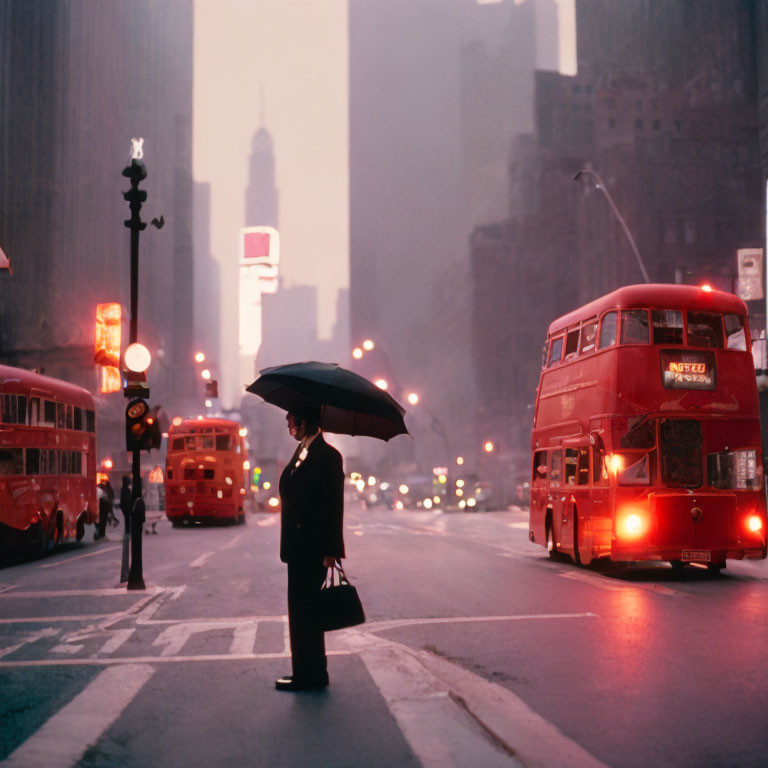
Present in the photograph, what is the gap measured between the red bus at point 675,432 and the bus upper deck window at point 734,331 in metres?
0.02

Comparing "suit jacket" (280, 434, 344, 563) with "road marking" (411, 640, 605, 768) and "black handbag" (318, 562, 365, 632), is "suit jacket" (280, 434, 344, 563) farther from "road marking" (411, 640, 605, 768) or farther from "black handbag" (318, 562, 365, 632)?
"road marking" (411, 640, 605, 768)

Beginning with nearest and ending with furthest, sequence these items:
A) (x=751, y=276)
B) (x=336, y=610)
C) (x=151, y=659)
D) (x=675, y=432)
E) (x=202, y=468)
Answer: (x=336, y=610)
(x=151, y=659)
(x=675, y=432)
(x=202, y=468)
(x=751, y=276)

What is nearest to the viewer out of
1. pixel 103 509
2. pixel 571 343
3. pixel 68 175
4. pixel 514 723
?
pixel 514 723

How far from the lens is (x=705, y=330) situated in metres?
17.2

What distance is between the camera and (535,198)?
17538cm

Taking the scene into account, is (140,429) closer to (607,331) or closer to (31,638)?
(31,638)

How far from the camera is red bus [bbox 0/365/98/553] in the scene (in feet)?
72.3

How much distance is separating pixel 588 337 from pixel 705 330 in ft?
6.75

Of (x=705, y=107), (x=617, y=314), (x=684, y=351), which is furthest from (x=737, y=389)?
(x=705, y=107)

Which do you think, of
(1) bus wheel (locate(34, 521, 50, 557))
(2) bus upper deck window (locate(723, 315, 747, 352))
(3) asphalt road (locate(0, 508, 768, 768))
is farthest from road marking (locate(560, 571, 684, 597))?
(1) bus wheel (locate(34, 521, 50, 557))

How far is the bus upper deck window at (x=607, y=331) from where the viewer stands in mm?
17219

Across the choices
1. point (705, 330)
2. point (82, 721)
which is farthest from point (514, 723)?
point (705, 330)

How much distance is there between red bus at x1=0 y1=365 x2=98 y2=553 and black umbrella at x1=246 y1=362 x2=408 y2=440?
48.9 feet

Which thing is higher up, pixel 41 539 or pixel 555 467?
pixel 555 467
